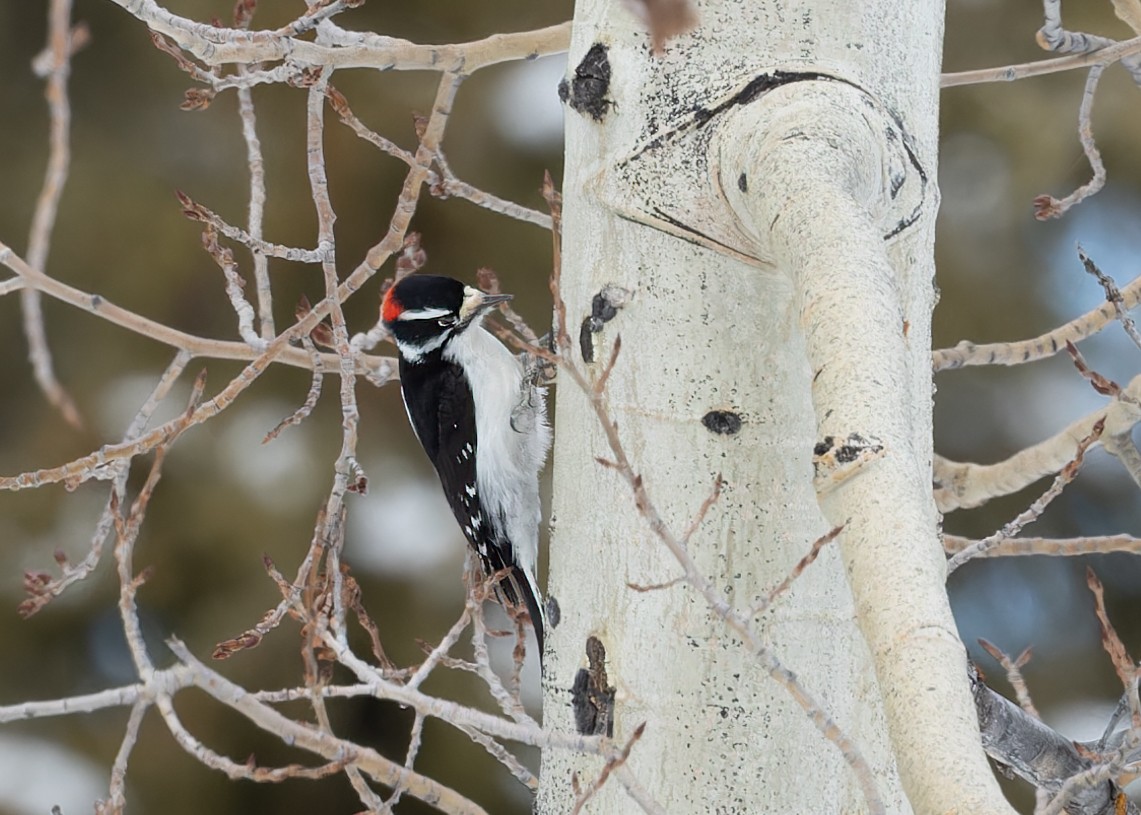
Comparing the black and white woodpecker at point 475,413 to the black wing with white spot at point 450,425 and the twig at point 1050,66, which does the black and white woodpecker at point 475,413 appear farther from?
the twig at point 1050,66

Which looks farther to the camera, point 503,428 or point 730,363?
point 503,428

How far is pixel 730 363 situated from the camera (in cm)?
140

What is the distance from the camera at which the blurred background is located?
5090mm

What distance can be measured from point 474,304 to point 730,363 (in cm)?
167

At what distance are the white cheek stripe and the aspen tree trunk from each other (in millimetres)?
1534

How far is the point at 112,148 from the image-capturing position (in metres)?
5.39

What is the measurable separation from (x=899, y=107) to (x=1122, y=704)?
927mm

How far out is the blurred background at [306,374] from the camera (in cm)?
509

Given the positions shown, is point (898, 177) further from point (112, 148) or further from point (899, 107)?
point (112, 148)

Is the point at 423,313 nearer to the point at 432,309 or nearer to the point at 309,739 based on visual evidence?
the point at 432,309

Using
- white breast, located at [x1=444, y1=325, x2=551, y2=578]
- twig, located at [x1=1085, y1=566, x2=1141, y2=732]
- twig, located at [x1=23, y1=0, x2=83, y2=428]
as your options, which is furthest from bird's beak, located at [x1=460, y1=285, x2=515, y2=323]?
twig, located at [x1=23, y1=0, x2=83, y2=428]

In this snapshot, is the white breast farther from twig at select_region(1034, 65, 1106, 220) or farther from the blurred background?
the blurred background

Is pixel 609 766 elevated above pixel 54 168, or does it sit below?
below

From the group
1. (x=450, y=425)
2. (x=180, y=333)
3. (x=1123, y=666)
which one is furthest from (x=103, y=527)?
(x=1123, y=666)
